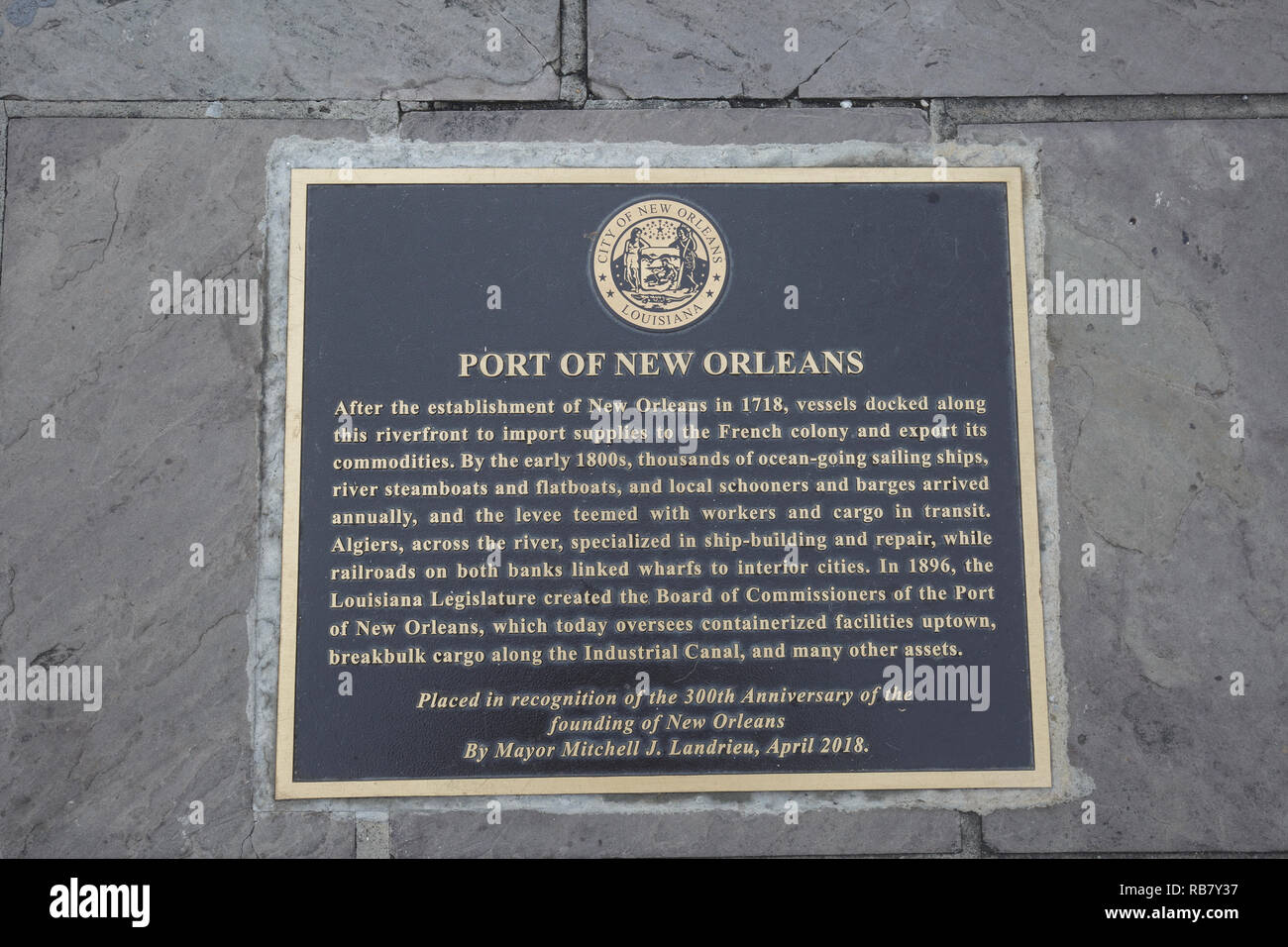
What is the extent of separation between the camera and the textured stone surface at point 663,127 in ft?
10.6

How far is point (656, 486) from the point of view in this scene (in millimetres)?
3055

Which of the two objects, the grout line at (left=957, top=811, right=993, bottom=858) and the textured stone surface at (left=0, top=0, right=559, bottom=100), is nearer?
the grout line at (left=957, top=811, right=993, bottom=858)

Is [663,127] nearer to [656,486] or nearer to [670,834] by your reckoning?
[656,486]

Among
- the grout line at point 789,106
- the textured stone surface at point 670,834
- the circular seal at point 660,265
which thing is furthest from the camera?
the grout line at point 789,106

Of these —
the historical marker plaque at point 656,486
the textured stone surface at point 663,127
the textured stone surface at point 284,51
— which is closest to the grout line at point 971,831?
the historical marker plaque at point 656,486

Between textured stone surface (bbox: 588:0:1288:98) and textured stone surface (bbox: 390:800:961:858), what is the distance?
272 cm

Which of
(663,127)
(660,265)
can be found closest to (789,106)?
(663,127)

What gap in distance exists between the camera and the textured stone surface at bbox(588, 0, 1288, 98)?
10.7 ft

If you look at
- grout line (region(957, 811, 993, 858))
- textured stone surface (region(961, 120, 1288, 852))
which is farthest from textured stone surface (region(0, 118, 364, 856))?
textured stone surface (region(961, 120, 1288, 852))

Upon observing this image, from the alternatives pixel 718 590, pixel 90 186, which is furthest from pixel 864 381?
pixel 90 186

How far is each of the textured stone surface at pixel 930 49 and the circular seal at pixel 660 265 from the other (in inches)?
21.3

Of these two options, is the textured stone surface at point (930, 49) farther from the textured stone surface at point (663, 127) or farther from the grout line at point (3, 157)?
the grout line at point (3, 157)

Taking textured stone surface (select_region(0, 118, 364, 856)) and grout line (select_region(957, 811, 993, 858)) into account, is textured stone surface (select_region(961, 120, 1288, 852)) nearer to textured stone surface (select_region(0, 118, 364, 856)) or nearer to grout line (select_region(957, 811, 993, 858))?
grout line (select_region(957, 811, 993, 858))
